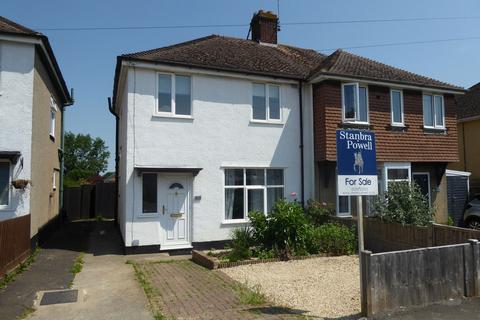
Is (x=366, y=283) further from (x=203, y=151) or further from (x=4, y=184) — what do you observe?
(x=4, y=184)

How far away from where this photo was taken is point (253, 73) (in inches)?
539

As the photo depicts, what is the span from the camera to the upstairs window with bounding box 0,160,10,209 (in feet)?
35.7

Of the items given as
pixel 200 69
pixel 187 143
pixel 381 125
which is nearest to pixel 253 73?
pixel 200 69

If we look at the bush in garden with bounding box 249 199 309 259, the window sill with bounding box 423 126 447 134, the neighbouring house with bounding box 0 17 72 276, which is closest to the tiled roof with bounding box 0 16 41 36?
the neighbouring house with bounding box 0 17 72 276

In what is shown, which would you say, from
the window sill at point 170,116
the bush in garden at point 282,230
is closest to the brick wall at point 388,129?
the bush in garden at point 282,230

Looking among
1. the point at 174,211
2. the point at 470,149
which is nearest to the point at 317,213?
the point at 174,211

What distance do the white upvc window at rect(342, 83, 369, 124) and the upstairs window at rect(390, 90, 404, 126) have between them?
1291 millimetres

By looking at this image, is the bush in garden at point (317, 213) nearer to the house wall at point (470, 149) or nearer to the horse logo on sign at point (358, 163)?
the horse logo on sign at point (358, 163)

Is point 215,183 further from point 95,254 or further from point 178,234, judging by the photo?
point 95,254

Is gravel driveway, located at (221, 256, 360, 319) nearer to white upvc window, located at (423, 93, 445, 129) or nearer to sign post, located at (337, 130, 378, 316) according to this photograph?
sign post, located at (337, 130, 378, 316)

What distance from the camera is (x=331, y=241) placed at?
1126 cm

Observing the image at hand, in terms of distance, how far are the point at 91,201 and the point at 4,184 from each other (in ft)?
44.0

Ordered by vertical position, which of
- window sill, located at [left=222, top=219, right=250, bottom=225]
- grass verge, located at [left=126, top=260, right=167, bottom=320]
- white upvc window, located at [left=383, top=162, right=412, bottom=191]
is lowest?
grass verge, located at [left=126, top=260, right=167, bottom=320]

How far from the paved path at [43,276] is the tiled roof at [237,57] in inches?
237
